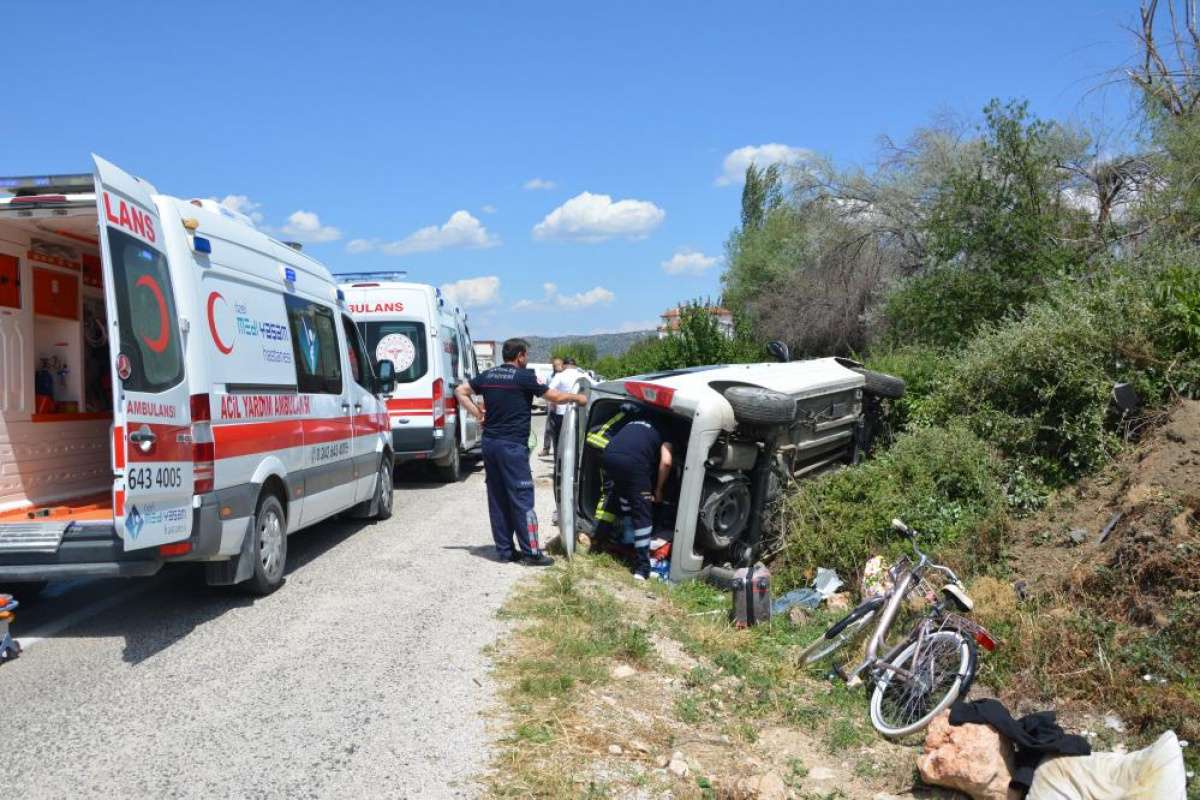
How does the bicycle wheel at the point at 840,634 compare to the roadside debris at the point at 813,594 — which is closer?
the bicycle wheel at the point at 840,634

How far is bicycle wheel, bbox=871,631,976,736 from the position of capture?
5.16 metres

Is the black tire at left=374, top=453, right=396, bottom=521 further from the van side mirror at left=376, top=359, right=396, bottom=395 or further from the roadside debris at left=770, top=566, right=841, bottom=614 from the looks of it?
the roadside debris at left=770, top=566, right=841, bottom=614

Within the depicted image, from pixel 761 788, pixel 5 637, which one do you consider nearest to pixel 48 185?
pixel 5 637

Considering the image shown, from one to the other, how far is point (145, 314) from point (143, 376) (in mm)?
399

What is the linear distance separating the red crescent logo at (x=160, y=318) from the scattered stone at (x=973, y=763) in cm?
480

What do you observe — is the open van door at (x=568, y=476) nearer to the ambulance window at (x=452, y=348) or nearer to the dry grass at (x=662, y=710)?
→ the dry grass at (x=662, y=710)

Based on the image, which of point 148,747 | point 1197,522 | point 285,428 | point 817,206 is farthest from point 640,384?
point 817,206

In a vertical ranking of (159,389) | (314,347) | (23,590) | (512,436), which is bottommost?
(23,590)

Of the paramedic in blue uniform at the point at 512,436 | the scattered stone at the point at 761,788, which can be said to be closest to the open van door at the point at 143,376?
the paramedic in blue uniform at the point at 512,436

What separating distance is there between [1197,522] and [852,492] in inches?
115

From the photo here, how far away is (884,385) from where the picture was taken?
393 inches

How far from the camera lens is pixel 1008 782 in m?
4.19

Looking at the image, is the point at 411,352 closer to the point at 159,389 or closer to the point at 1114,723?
the point at 159,389

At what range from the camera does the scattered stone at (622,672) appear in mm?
5324
